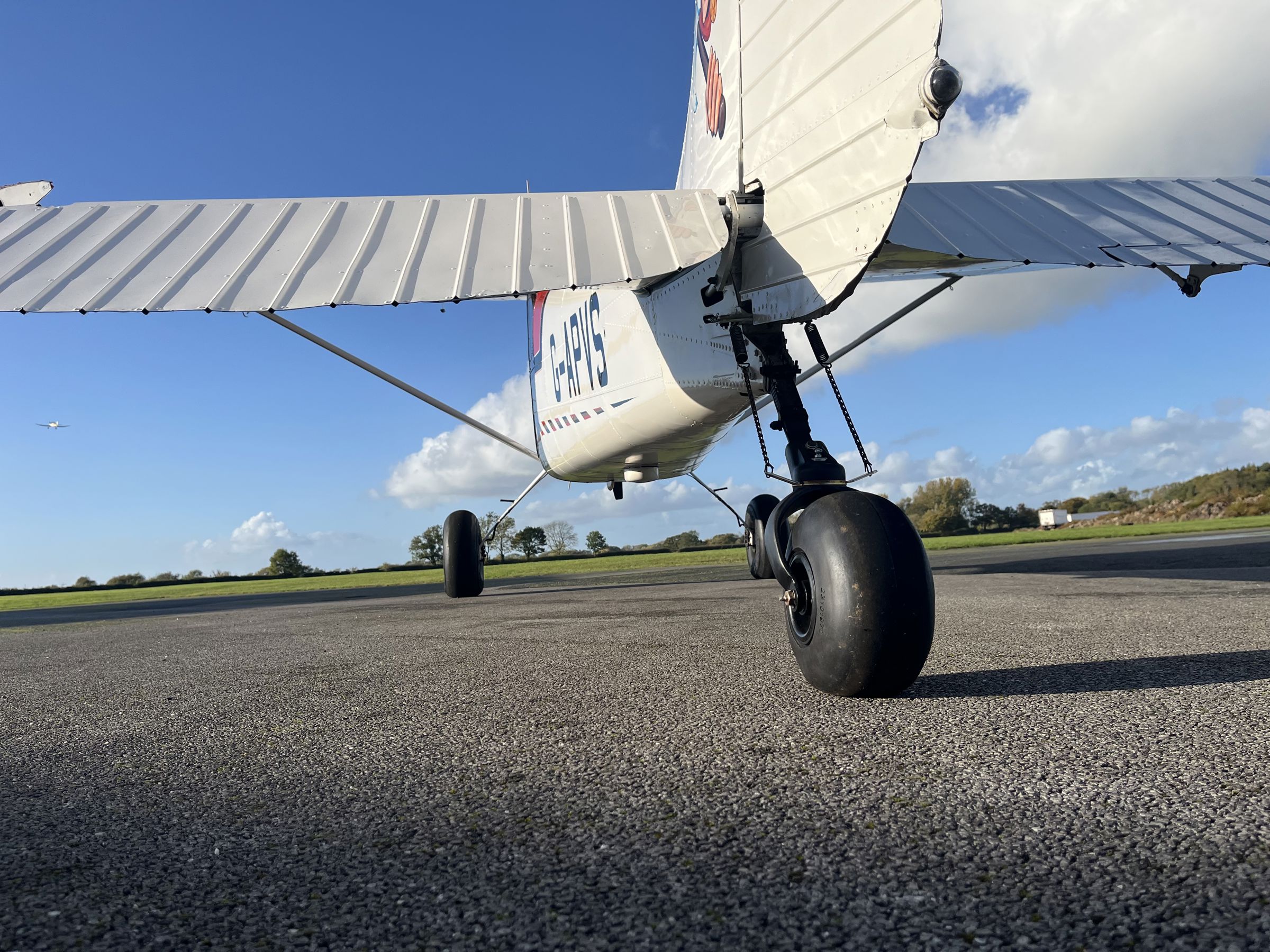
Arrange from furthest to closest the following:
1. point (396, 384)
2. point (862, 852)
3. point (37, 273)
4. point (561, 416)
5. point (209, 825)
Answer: point (561, 416), point (396, 384), point (37, 273), point (209, 825), point (862, 852)

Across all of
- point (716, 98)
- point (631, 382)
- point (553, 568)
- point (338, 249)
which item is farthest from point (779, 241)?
point (553, 568)

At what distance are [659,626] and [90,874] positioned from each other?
348 cm

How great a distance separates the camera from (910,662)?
217 centimetres

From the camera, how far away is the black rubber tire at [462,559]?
894 centimetres

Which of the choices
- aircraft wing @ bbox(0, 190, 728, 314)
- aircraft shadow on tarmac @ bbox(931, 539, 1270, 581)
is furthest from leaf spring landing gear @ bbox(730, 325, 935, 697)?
aircraft shadow on tarmac @ bbox(931, 539, 1270, 581)

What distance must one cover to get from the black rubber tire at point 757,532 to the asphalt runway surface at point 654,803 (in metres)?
3.44

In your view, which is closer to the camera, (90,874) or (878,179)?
(90,874)

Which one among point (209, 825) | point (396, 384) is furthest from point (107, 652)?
point (209, 825)

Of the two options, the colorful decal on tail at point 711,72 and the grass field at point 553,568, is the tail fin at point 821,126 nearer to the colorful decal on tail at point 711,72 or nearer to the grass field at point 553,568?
the colorful decal on tail at point 711,72

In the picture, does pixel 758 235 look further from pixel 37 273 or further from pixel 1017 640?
pixel 37 273

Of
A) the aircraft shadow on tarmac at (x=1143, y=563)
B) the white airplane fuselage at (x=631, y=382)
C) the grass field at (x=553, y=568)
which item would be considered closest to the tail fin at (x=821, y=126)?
the white airplane fuselage at (x=631, y=382)

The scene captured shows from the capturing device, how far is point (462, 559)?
892 centimetres

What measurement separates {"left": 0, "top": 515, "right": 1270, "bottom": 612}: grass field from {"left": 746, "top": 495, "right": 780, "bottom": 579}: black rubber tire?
6599 millimetres

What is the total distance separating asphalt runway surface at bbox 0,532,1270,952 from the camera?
0.97m
